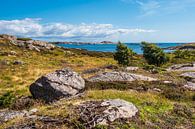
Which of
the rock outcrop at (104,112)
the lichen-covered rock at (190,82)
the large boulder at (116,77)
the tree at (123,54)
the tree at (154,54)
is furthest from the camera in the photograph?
the tree at (154,54)

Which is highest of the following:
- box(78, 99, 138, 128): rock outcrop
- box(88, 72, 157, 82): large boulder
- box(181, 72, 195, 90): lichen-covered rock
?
box(78, 99, 138, 128): rock outcrop

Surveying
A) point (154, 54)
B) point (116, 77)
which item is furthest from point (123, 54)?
point (116, 77)

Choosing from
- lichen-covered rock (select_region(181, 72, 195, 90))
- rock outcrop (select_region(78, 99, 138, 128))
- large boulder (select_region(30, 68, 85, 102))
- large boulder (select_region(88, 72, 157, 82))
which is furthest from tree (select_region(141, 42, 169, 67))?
rock outcrop (select_region(78, 99, 138, 128))

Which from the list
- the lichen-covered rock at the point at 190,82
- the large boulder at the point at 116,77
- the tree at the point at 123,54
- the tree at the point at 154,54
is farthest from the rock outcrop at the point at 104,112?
the tree at the point at 154,54

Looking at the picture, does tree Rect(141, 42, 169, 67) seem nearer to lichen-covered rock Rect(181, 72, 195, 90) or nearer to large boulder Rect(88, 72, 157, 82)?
lichen-covered rock Rect(181, 72, 195, 90)

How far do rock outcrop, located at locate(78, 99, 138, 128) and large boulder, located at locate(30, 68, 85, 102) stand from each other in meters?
6.34

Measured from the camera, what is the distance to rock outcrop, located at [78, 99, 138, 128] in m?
11.2

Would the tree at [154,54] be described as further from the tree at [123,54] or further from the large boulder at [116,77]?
the large boulder at [116,77]

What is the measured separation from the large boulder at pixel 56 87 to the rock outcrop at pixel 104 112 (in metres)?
6.34

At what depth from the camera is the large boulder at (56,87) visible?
19109 millimetres

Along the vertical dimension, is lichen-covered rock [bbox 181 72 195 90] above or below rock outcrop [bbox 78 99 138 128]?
below

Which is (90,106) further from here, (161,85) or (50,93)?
(161,85)

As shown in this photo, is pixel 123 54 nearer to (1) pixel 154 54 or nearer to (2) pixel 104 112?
(1) pixel 154 54

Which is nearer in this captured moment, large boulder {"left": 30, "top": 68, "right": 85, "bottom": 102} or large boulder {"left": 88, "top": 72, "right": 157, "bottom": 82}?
large boulder {"left": 30, "top": 68, "right": 85, "bottom": 102}
